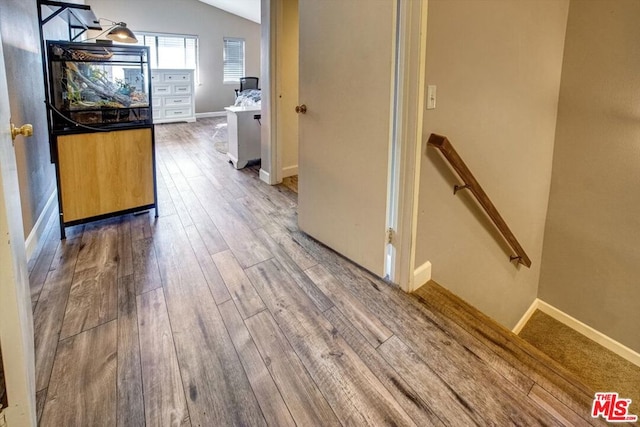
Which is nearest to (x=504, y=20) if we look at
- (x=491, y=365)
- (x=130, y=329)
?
Answer: (x=491, y=365)

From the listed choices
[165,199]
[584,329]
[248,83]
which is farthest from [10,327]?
[248,83]

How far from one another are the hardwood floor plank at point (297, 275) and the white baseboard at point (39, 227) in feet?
4.67

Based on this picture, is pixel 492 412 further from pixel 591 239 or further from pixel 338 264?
pixel 591 239

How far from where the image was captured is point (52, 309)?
1.87 m

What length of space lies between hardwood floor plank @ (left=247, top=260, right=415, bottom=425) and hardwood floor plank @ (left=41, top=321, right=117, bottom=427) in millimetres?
734

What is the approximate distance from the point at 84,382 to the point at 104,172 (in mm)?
1747

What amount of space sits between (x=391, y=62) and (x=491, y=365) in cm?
151

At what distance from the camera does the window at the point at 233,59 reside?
31.6ft

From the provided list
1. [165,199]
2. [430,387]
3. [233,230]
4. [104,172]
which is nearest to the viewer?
[430,387]

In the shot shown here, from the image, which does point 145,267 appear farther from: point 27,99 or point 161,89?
point 161,89

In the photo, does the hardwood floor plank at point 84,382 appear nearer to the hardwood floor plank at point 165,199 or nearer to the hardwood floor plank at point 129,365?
the hardwood floor plank at point 129,365

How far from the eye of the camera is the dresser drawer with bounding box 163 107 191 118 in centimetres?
834

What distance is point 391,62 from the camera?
6.28 feet

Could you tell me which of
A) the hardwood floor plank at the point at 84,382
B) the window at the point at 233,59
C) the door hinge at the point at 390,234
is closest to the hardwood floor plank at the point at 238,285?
the hardwood floor plank at the point at 84,382
